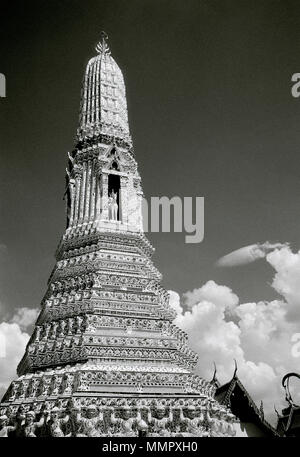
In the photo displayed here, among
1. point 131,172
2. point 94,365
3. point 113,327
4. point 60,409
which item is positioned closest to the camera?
point 60,409

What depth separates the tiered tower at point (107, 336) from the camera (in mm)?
13211

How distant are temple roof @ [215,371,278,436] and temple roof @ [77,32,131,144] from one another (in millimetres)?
11393

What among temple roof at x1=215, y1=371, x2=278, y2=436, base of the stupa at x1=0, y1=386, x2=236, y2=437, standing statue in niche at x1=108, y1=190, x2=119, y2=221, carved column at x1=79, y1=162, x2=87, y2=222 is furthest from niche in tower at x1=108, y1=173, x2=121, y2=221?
base of the stupa at x1=0, y1=386, x2=236, y2=437

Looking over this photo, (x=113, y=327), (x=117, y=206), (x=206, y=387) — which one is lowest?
(x=206, y=387)

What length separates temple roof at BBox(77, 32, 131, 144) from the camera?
71.3 ft

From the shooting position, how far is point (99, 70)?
76.8ft

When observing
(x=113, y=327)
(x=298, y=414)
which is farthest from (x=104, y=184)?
(x=298, y=414)

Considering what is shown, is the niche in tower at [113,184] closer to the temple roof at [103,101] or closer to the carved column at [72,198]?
the carved column at [72,198]

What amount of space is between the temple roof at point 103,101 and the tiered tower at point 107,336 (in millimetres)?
152

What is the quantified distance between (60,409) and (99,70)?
1641cm

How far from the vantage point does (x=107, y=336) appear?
1498cm

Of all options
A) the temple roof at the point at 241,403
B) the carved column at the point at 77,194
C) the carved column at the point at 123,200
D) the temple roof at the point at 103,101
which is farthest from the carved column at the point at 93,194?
the temple roof at the point at 241,403

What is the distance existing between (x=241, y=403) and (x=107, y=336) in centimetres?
706
